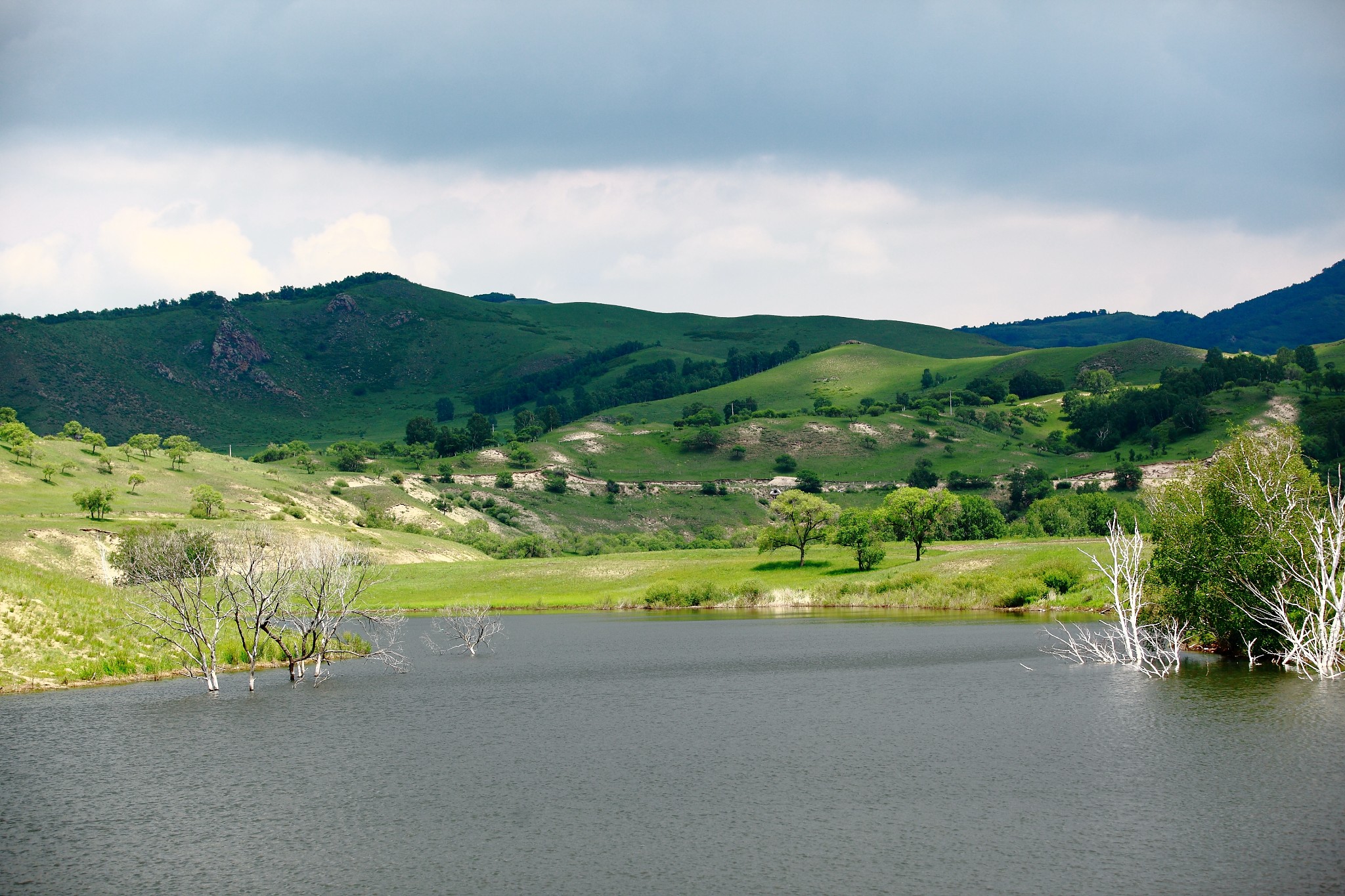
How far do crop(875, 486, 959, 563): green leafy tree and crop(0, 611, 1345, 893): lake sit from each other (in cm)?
5529

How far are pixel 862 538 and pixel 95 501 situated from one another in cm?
8597

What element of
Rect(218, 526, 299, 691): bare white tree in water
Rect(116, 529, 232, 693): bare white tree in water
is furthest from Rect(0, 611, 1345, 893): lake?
Rect(218, 526, 299, 691): bare white tree in water

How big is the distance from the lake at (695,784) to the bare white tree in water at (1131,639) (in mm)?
1442

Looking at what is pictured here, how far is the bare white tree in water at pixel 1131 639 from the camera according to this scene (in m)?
48.0

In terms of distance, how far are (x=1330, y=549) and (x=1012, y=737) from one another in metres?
Answer: 19.8

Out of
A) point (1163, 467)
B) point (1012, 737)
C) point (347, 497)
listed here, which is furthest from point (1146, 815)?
point (1163, 467)

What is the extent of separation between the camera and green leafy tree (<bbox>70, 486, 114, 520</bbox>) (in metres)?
120

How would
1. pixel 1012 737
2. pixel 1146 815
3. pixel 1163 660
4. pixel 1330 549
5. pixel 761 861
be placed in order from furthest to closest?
pixel 1163 660
pixel 1330 549
pixel 1012 737
pixel 1146 815
pixel 761 861

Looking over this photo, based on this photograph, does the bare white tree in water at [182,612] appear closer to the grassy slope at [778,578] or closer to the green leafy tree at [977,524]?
the grassy slope at [778,578]

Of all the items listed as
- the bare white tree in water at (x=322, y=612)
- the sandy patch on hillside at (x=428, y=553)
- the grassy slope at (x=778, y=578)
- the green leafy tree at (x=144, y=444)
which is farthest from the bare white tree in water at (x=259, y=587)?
the green leafy tree at (x=144, y=444)

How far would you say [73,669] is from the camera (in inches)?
1976

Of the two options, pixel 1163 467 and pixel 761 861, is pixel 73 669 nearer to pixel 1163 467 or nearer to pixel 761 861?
pixel 761 861

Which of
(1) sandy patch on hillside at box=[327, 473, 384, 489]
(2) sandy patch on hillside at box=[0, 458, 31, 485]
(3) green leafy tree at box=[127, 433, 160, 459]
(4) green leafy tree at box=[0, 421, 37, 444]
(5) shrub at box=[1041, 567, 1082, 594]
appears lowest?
(5) shrub at box=[1041, 567, 1082, 594]

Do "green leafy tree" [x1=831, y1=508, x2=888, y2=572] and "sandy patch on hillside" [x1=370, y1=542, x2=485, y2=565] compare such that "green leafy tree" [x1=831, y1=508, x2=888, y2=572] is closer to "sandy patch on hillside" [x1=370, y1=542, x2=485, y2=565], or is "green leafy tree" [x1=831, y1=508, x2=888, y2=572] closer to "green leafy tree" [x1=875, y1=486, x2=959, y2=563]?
"green leafy tree" [x1=875, y1=486, x2=959, y2=563]
